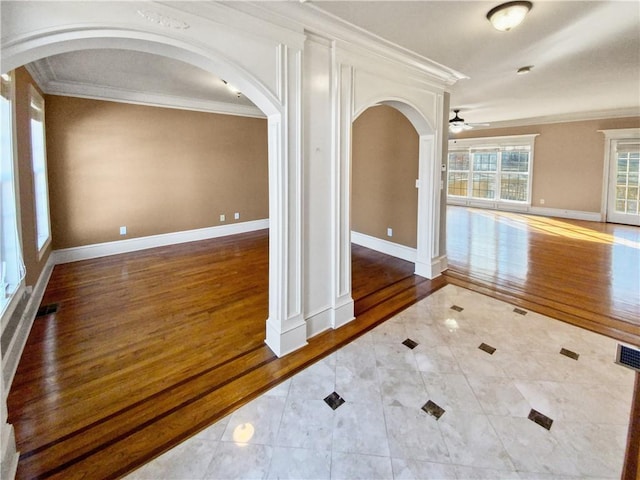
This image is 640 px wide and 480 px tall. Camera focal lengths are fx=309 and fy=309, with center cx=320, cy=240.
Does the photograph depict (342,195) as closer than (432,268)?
Yes

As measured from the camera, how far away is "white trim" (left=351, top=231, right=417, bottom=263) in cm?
479

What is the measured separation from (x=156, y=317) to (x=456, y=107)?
680 centimetres

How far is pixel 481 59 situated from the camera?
3.46m

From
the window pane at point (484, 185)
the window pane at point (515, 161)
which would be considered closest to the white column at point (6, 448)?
the window pane at point (515, 161)

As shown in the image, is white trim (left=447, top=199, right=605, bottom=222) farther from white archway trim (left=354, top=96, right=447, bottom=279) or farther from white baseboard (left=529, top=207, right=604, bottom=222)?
white archway trim (left=354, top=96, right=447, bottom=279)

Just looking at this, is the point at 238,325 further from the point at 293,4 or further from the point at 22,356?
the point at 293,4

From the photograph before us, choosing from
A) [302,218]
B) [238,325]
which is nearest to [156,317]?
[238,325]

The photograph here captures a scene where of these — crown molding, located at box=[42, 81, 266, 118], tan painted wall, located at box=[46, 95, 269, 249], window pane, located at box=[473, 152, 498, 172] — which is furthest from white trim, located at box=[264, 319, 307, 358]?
window pane, located at box=[473, 152, 498, 172]

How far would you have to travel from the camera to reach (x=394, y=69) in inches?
127

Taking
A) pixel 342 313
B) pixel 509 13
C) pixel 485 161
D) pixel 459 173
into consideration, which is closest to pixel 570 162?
pixel 485 161

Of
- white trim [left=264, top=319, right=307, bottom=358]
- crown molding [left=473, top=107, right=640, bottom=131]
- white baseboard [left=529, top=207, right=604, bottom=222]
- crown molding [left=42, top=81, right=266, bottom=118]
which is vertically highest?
crown molding [left=473, top=107, right=640, bottom=131]

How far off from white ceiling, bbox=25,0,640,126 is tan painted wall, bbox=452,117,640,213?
1.30m

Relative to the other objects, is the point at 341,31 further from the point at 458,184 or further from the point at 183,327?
the point at 458,184

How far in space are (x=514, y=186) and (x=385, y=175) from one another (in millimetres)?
6798
